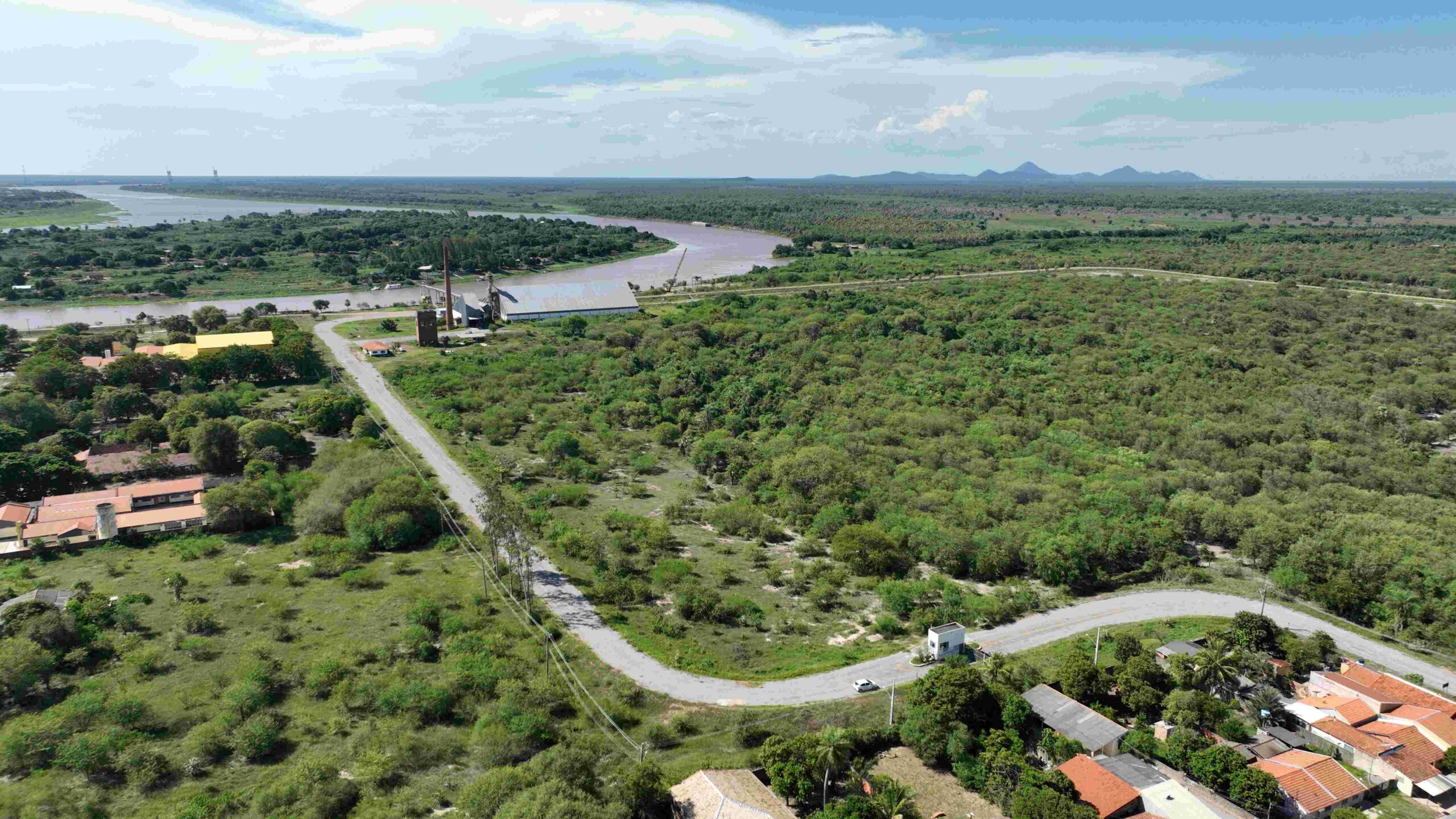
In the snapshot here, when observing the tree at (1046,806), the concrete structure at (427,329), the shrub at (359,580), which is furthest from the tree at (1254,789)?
the concrete structure at (427,329)

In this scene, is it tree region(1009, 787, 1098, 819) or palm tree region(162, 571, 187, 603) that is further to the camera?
palm tree region(162, 571, 187, 603)

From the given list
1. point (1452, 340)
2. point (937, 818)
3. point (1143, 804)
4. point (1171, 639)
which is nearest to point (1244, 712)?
point (1171, 639)

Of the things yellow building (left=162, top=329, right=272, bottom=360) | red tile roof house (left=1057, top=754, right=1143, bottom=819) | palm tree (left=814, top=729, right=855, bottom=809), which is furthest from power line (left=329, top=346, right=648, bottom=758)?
yellow building (left=162, top=329, right=272, bottom=360)

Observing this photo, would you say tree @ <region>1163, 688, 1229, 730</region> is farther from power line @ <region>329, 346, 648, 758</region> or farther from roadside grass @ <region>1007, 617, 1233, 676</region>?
power line @ <region>329, 346, 648, 758</region>

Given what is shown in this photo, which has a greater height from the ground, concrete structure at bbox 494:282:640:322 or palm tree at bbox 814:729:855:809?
concrete structure at bbox 494:282:640:322

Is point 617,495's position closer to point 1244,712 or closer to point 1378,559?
point 1244,712

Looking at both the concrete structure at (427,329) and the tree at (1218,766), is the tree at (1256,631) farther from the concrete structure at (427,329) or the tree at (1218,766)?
the concrete structure at (427,329)
